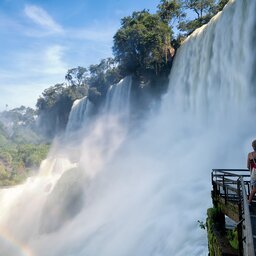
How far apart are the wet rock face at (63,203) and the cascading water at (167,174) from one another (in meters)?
0.10

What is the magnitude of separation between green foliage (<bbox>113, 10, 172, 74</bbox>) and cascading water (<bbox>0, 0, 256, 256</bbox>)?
17.8 feet

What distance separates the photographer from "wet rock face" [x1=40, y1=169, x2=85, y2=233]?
86.3 feet

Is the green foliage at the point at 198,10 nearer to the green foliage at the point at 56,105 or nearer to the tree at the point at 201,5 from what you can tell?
the tree at the point at 201,5

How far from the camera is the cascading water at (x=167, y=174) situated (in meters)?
12.7

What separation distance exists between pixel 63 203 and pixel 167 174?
11384mm

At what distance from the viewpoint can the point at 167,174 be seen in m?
19.9

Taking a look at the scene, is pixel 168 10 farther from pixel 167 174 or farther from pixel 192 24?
pixel 167 174

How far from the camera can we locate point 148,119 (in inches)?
1553

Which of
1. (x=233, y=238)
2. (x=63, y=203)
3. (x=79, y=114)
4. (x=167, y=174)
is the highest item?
(x=79, y=114)

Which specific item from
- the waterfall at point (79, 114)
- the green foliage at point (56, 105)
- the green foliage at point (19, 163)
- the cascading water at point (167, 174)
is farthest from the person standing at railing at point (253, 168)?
the green foliage at point (56, 105)

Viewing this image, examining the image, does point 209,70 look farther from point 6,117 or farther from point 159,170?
point 6,117

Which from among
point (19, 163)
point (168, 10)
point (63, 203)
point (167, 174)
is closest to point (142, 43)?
point (168, 10)

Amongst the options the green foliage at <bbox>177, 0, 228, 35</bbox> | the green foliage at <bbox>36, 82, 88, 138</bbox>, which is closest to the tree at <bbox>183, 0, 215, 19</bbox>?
the green foliage at <bbox>177, 0, 228, 35</bbox>

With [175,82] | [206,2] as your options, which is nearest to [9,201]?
[175,82]
